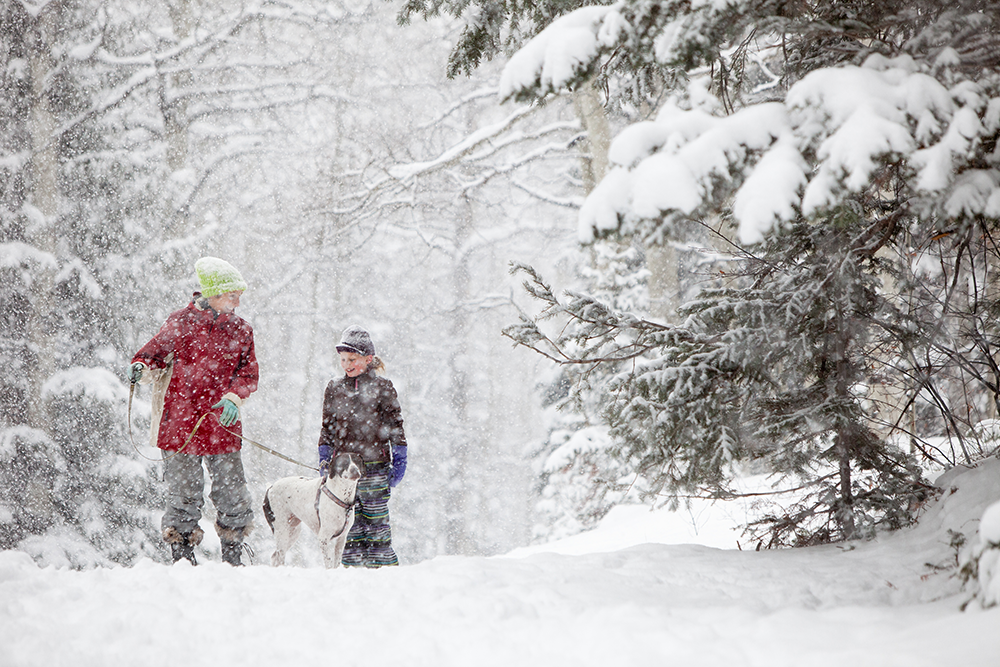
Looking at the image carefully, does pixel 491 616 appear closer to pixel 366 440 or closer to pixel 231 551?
pixel 366 440

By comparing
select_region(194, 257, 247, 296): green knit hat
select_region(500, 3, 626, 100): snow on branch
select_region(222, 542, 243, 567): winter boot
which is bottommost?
select_region(222, 542, 243, 567): winter boot

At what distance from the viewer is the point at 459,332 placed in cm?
2473

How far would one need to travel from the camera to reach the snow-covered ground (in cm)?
251

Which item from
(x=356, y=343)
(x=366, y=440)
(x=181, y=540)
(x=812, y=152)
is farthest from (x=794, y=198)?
(x=181, y=540)

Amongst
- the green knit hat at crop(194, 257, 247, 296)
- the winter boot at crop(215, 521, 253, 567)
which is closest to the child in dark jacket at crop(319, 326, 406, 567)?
the winter boot at crop(215, 521, 253, 567)

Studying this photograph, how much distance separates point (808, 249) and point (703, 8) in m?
2.05

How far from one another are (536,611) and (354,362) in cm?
297

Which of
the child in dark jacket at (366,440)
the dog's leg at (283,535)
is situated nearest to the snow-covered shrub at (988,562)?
the child in dark jacket at (366,440)

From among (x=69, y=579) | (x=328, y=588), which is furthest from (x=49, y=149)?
(x=328, y=588)

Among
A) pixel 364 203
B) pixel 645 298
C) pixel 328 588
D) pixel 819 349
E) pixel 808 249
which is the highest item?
pixel 364 203

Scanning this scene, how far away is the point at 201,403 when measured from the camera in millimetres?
5434

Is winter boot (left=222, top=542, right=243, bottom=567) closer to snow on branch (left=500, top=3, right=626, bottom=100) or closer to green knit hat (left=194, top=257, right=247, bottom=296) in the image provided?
green knit hat (left=194, top=257, right=247, bottom=296)

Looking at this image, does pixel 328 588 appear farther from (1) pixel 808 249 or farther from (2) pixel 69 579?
(1) pixel 808 249

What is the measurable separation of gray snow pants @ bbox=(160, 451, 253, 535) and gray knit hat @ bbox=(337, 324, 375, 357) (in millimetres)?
1167
